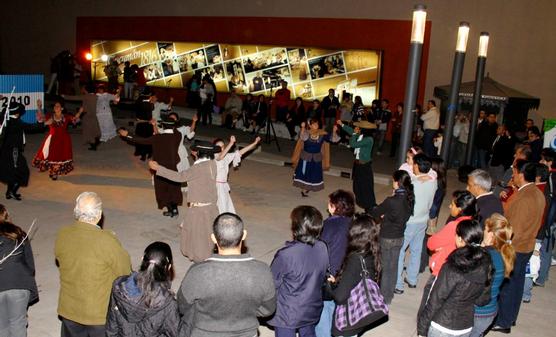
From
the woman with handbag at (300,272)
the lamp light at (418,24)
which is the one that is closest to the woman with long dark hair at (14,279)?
the woman with handbag at (300,272)

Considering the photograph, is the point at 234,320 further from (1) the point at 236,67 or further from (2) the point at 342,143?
(1) the point at 236,67

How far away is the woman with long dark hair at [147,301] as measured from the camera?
3.55 metres

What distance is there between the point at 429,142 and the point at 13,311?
36.7ft

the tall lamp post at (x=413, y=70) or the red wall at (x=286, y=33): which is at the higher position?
the red wall at (x=286, y=33)

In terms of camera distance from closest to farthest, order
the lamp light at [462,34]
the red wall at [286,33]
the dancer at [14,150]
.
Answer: the dancer at [14,150] < the lamp light at [462,34] < the red wall at [286,33]

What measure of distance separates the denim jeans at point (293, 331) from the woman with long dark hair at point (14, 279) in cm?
195

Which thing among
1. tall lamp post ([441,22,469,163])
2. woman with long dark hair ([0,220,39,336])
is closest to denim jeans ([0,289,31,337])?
woman with long dark hair ([0,220,39,336])

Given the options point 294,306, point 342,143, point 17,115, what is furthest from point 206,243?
point 342,143

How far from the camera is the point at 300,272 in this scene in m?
4.12

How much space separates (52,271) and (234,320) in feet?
12.8

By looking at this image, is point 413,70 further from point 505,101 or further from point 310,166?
point 505,101

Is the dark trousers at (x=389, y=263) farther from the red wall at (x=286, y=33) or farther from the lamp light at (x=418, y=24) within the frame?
the red wall at (x=286, y=33)

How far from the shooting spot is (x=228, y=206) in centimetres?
721

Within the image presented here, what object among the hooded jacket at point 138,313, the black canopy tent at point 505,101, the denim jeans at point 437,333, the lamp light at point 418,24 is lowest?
the denim jeans at point 437,333
